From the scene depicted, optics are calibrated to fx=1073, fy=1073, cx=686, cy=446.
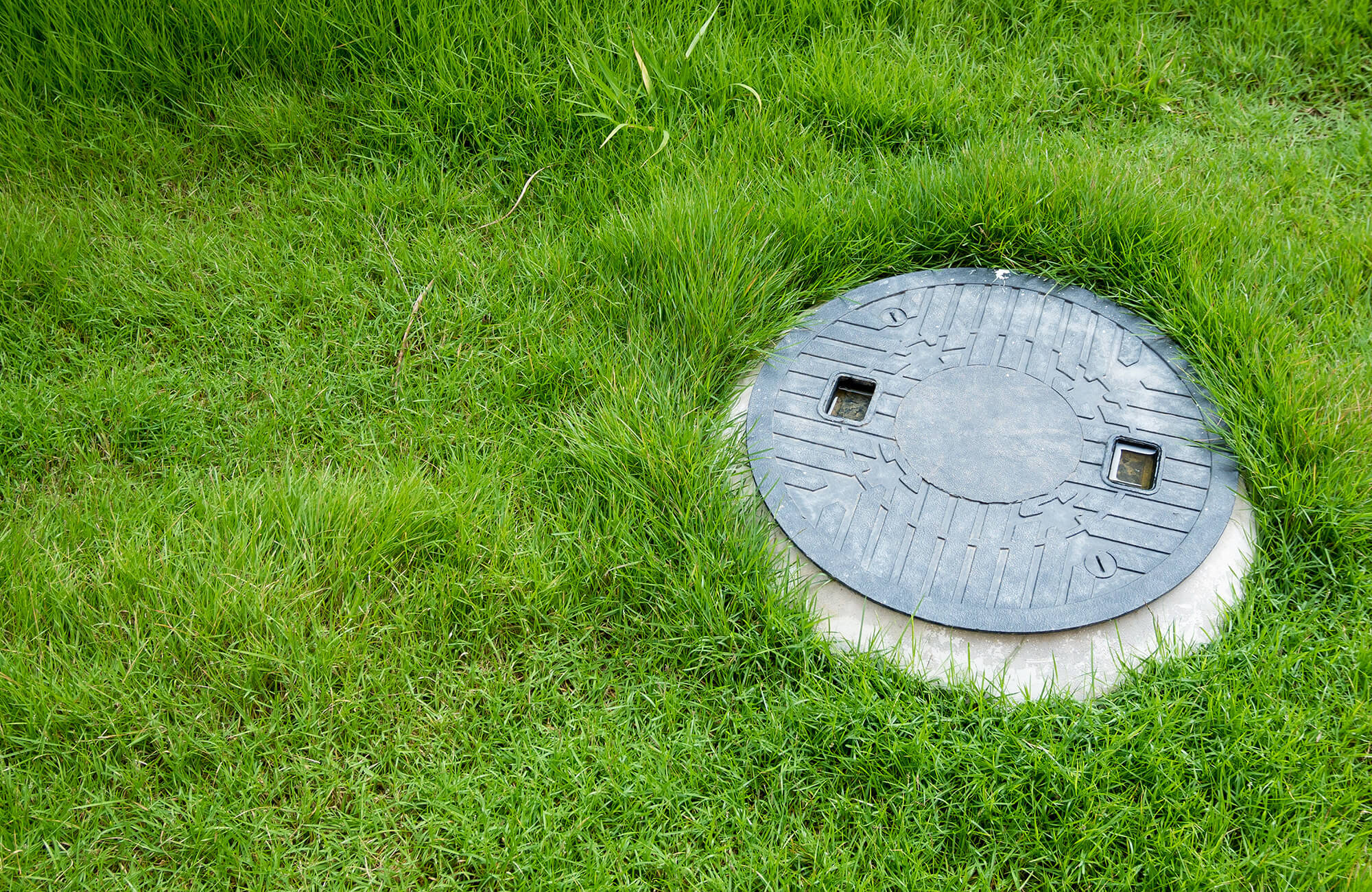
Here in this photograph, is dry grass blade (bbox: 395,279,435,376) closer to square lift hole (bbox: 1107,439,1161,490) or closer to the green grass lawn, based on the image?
the green grass lawn

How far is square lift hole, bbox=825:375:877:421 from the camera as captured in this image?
98.6 inches

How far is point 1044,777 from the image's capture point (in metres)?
1.94

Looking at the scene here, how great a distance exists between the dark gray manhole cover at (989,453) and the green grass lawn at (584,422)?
0.35 feet

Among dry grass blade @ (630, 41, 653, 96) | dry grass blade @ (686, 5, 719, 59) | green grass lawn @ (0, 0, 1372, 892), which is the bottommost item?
green grass lawn @ (0, 0, 1372, 892)

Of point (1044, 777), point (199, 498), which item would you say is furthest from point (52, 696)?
point (1044, 777)

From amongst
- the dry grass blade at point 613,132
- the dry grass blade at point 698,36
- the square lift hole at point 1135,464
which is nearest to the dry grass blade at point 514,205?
the dry grass blade at point 613,132

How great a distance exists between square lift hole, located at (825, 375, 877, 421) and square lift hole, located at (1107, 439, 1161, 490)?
547 mm

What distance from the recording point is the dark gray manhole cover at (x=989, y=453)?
2.17 meters

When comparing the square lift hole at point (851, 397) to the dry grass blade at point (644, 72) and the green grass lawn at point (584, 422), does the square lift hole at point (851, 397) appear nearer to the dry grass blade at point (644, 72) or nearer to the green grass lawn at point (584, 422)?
the green grass lawn at point (584, 422)

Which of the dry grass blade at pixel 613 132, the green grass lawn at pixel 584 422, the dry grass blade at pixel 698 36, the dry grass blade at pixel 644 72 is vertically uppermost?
the dry grass blade at pixel 698 36

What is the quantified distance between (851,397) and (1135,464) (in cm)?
64

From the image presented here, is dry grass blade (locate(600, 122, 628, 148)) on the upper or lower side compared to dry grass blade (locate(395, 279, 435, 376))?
upper

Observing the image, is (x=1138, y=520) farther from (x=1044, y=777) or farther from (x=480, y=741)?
(x=480, y=741)

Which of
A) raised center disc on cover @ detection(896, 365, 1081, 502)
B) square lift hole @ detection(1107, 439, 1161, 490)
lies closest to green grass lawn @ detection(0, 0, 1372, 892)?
square lift hole @ detection(1107, 439, 1161, 490)
